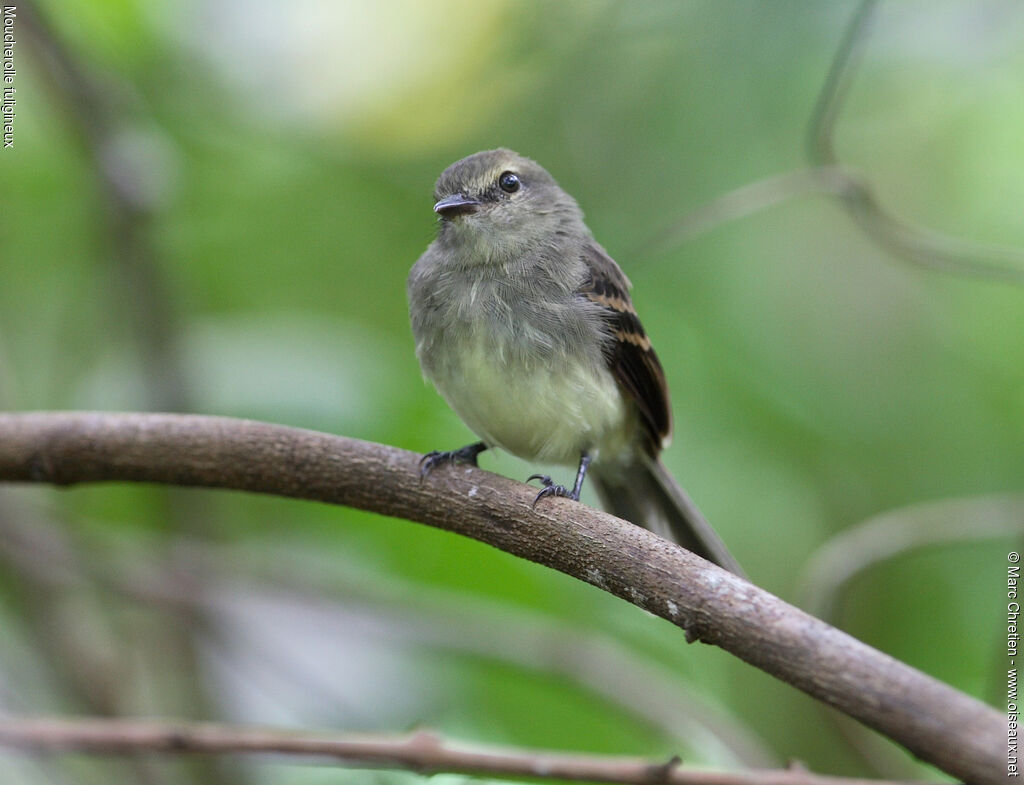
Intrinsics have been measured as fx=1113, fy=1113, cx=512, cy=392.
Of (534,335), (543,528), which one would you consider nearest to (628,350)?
(534,335)

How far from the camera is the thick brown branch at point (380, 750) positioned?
2025 millimetres

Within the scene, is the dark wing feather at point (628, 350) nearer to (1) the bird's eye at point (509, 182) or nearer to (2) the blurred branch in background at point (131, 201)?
(1) the bird's eye at point (509, 182)

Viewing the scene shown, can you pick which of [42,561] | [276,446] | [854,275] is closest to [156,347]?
[42,561]

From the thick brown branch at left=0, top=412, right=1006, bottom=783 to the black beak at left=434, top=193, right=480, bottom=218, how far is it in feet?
3.29

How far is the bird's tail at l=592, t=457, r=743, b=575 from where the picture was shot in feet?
10.7

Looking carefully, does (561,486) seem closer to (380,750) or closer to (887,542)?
(380,750)

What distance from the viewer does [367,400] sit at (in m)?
3.38

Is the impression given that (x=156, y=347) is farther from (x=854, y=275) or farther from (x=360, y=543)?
(x=854, y=275)

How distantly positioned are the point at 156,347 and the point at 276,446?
156 centimetres

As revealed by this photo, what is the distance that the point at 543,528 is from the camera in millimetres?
2184

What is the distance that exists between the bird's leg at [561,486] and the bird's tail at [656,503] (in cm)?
28
